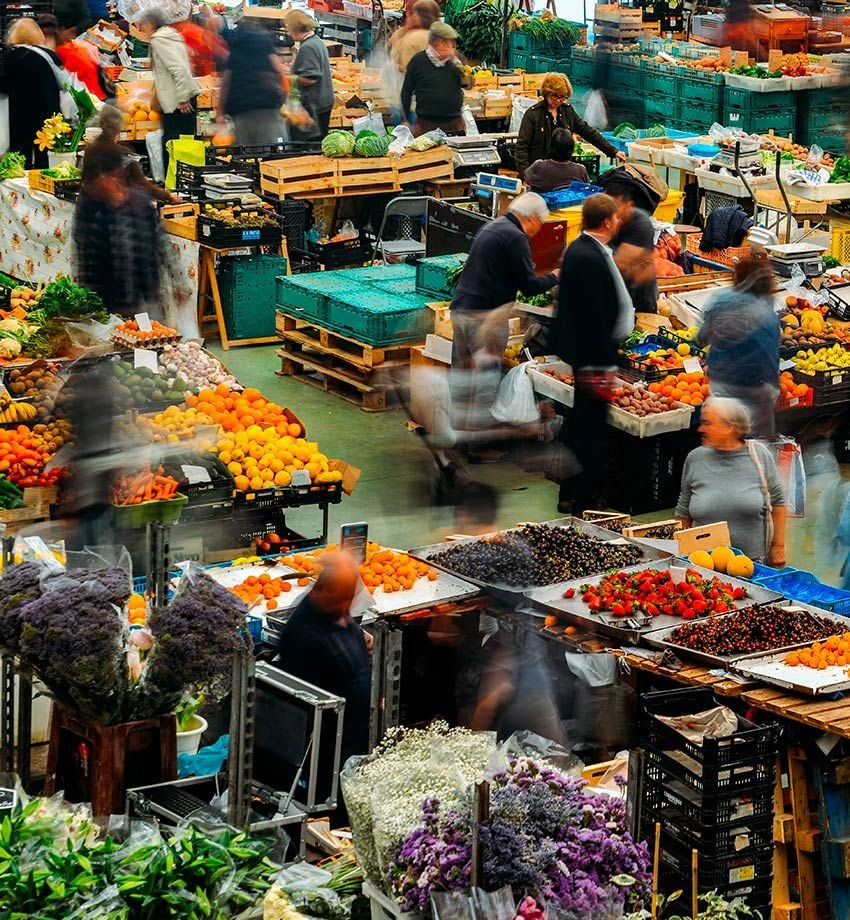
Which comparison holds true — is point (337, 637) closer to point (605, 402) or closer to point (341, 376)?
point (605, 402)

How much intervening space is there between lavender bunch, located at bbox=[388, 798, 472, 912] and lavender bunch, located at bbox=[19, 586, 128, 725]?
121 cm

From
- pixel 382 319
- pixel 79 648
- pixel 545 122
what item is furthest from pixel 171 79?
pixel 79 648

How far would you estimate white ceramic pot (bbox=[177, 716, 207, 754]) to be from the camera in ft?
19.1

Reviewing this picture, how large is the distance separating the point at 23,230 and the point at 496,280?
5.33 metres

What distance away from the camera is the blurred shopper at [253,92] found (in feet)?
45.7

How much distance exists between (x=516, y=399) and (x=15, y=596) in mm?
4933

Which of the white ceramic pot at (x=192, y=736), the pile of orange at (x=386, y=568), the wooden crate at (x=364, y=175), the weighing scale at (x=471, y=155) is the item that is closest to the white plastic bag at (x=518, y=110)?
the weighing scale at (x=471, y=155)

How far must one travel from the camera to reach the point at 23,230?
13242 millimetres

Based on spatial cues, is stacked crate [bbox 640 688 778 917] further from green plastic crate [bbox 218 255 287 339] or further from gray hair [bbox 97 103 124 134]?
green plastic crate [bbox 218 255 287 339]

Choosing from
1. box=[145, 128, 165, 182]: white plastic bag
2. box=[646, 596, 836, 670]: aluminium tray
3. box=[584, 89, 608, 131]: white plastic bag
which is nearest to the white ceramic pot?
box=[646, 596, 836, 670]: aluminium tray

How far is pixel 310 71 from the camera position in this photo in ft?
48.4

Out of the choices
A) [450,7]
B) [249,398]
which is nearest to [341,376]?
[249,398]

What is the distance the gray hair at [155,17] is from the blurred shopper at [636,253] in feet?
17.4

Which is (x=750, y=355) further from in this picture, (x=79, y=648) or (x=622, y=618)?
(x=79, y=648)
